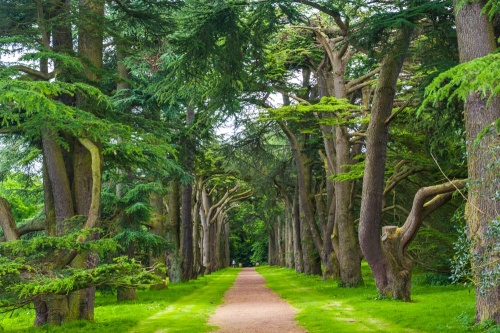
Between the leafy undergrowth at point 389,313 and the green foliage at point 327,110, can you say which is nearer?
the leafy undergrowth at point 389,313

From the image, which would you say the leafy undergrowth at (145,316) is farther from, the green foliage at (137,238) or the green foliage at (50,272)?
the green foliage at (137,238)

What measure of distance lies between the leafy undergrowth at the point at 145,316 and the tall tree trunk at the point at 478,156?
18.7 ft

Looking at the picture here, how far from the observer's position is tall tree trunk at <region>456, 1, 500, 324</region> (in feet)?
33.7

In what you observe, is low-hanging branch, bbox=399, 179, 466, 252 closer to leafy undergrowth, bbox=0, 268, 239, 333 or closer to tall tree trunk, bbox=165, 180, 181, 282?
leafy undergrowth, bbox=0, 268, 239, 333

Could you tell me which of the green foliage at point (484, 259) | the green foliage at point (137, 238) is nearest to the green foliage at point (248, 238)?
the green foliage at point (137, 238)

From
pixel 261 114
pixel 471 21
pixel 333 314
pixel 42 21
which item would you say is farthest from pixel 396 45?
pixel 261 114

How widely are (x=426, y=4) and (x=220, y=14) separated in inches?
167

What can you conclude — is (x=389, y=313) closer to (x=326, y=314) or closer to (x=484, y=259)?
(x=326, y=314)

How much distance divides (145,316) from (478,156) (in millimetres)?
9580

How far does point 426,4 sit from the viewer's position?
41.4ft

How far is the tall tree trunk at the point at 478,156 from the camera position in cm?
1026

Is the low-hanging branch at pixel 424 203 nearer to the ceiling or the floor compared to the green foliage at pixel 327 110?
nearer to the floor

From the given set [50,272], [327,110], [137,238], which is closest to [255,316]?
[137,238]

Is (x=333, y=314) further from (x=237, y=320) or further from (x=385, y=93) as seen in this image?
(x=385, y=93)
